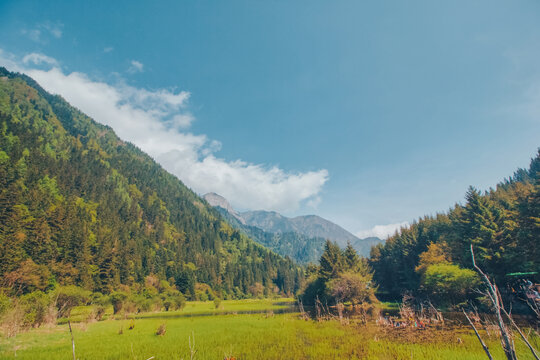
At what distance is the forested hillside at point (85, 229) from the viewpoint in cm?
6425

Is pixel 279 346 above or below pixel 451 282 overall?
above

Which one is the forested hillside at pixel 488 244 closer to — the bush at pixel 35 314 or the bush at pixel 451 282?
the bush at pixel 451 282

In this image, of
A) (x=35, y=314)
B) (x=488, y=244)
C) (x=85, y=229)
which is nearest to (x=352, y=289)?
(x=488, y=244)

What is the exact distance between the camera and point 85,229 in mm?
88188

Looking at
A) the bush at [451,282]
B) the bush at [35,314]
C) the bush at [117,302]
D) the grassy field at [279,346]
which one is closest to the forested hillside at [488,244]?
the bush at [451,282]

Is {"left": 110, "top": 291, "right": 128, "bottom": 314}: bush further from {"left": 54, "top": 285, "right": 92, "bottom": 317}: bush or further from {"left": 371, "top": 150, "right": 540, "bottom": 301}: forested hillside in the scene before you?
{"left": 371, "top": 150, "right": 540, "bottom": 301}: forested hillside

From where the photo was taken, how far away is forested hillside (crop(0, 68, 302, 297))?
64250mm

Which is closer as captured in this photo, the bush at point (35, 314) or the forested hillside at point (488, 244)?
the bush at point (35, 314)

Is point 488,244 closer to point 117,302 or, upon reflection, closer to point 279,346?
point 279,346

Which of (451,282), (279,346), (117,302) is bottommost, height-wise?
(117,302)

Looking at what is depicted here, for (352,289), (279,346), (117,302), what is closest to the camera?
(279,346)

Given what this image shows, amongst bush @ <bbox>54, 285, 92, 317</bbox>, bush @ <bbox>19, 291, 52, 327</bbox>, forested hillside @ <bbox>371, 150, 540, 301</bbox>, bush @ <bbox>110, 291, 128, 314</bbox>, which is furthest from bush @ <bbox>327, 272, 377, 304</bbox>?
bush @ <bbox>54, 285, 92, 317</bbox>

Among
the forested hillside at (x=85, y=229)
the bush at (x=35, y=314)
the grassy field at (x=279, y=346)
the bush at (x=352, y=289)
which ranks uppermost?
the forested hillside at (x=85, y=229)

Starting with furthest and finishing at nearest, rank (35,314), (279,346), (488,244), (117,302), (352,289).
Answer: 1. (117,302)
2. (352,289)
3. (488,244)
4. (35,314)
5. (279,346)
